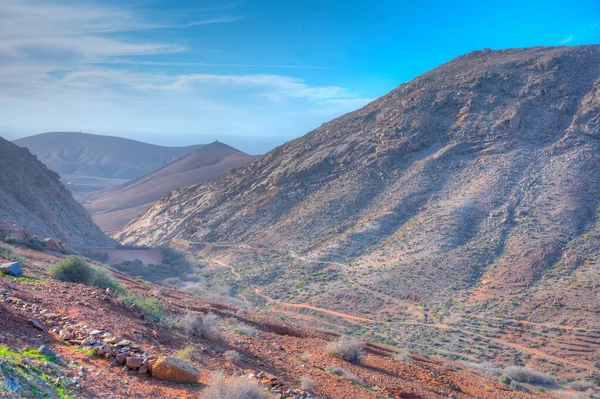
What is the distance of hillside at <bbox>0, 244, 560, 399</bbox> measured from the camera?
575 cm

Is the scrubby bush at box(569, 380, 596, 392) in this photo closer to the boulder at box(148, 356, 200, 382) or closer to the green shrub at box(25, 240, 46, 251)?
the boulder at box(148, 356, 200, 382)

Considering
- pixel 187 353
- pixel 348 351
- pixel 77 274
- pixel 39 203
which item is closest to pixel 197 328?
pixel 187 353

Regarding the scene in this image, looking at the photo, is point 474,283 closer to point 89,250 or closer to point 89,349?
point 89,349

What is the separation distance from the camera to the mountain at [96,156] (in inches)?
4899

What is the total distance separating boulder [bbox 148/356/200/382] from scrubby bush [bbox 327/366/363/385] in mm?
3661

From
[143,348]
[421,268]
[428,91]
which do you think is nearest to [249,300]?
[421,268]

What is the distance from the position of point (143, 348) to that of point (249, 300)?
19.6 metres

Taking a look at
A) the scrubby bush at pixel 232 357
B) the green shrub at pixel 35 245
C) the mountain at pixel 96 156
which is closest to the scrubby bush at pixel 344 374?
the scrubby bush at pixel 232 357

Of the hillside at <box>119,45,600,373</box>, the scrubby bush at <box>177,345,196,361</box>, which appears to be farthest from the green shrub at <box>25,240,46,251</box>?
the scrubby bush at <box>177,345,196,361</box>

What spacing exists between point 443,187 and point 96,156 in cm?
12370

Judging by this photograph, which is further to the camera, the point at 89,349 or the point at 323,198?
the point at 323,198

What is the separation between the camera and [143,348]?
7.51 metres

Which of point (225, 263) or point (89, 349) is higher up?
point (89, 349)

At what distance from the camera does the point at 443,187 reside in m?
33.0
